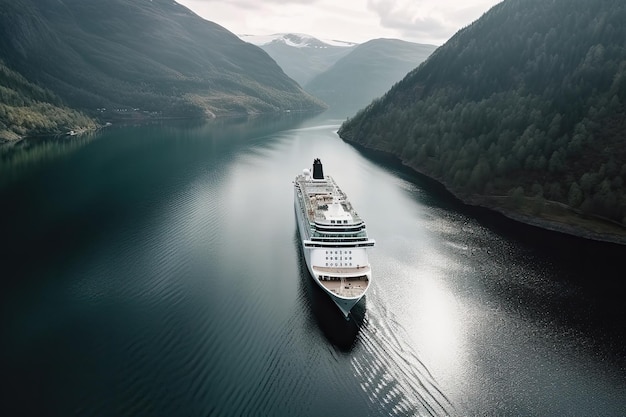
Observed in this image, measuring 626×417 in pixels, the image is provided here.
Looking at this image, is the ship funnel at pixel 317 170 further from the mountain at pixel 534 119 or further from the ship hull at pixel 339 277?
the mountain at pixel 534 119

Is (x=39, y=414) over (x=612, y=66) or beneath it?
beneath

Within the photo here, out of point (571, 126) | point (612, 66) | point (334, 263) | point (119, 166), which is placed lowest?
point (119, 166)

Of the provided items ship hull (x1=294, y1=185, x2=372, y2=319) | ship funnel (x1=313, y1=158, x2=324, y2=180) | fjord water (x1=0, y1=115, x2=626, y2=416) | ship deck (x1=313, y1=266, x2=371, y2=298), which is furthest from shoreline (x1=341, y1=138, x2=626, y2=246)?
ship deck (x1=313, y1=266, x2=371, y2=298)

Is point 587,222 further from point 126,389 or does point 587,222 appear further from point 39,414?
point 39,414

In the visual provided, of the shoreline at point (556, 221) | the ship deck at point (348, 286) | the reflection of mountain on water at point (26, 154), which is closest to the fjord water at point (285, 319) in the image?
the ship deck at point (348, 286)

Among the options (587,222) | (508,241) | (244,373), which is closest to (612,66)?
(587,222)

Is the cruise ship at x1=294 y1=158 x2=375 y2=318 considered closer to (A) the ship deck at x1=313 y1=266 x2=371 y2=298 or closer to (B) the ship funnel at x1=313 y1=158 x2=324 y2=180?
(A) the ship deck at x1=313 y1=266 x2=371 y2=298
